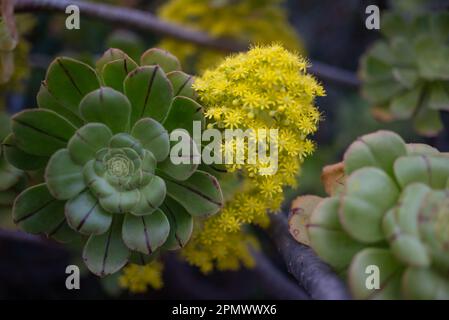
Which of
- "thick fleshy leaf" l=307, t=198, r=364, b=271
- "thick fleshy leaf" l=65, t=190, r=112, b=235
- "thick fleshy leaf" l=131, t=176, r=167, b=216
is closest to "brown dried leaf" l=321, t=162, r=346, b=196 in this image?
"thick fleshy leaf" l=307, t=198, r=364, b=271

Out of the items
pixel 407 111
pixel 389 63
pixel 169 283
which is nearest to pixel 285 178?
pixel 407 111

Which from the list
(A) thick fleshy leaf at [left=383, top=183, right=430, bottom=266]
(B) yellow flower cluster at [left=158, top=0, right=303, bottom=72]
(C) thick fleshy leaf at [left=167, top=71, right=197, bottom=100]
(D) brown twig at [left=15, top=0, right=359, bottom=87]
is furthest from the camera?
(B) yellow flower cluster at [left=158, top=0, right=303, bottom=72]

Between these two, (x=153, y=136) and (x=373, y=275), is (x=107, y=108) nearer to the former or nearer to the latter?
(x=153, y=136)

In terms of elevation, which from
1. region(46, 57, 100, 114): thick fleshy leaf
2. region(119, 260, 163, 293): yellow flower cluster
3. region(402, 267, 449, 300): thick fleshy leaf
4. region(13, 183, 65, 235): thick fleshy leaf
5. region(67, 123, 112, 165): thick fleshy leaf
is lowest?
region(402, 267, 449, 300): thick fleshy leaf

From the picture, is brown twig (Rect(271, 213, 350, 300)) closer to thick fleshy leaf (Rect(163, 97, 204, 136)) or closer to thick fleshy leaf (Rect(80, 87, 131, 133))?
thick fleshy leaf (Rect(163, 97, 204, 136))

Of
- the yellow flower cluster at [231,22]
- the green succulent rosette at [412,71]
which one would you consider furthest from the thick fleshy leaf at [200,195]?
the yellow flower cluster at [231,22]

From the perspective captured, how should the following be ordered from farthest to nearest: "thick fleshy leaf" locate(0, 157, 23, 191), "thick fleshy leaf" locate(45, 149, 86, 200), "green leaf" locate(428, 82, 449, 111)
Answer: "green leaf" locate(428, 82, 449, 111)
"thick fleshy leaf" locate(0, 157, 23, 191)
"thick fleshy leaf" locate(45, 149, 86, 200)

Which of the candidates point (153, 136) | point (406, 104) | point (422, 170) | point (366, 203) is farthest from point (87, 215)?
point (406, 104)
